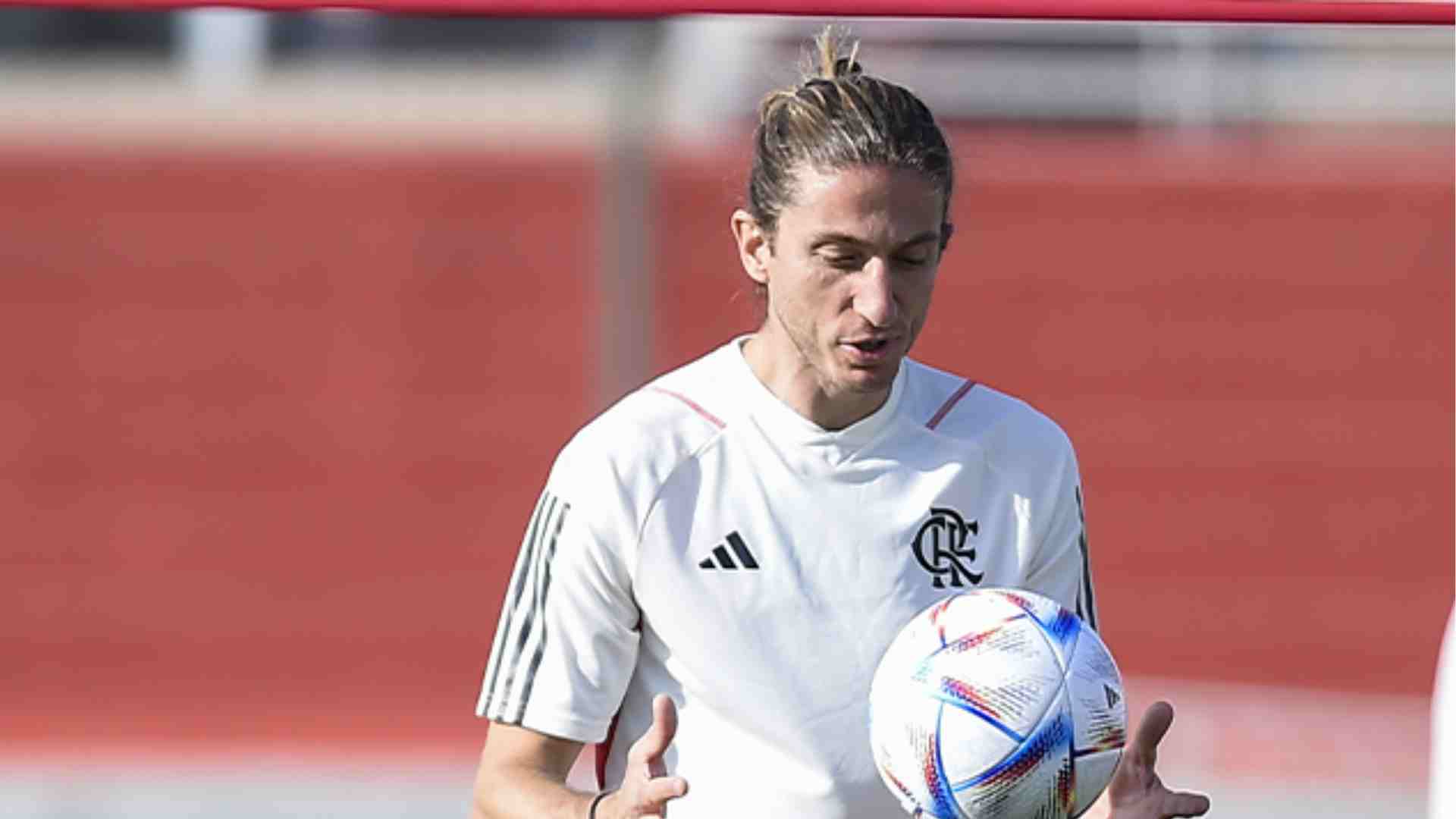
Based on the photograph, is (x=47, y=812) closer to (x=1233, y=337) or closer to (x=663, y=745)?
(x=1233, y=337)

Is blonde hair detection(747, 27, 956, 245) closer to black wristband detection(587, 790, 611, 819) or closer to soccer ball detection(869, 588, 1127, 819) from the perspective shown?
soccer ball detection(869, 588, 1127, 819)

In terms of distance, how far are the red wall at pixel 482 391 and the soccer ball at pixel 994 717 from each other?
7.81 meters

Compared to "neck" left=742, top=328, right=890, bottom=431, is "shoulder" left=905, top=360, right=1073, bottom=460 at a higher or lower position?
lower

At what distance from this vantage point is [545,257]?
1112cm

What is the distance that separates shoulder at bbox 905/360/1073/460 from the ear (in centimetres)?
27

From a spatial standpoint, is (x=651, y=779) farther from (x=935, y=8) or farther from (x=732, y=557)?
(x=935, y=8)

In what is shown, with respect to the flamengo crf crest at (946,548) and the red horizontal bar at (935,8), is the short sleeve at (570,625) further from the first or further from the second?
the red horizontal bar at (935,8)

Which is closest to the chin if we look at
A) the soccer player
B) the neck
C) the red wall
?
the soccer player

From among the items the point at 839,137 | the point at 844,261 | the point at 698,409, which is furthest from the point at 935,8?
the point at 698,409

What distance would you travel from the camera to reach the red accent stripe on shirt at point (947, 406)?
3.28 m

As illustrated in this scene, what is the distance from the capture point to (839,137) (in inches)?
121

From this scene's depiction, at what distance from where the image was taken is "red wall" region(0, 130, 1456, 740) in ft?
35.7

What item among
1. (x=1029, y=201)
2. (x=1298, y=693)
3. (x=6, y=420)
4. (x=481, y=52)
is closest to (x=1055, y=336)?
(x=1029, y=201)

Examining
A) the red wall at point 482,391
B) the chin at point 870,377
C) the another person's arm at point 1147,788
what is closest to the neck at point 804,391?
the chin at point 870,377
